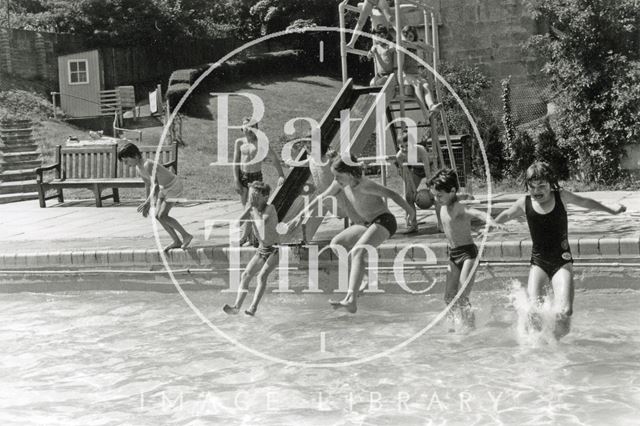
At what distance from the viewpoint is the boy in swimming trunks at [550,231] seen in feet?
20.8

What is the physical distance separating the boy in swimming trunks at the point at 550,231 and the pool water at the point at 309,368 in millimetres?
536

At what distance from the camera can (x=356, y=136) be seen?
9.98 metres

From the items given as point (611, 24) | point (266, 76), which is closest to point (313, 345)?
point (611, 24)

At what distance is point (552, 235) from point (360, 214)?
5.99 feet

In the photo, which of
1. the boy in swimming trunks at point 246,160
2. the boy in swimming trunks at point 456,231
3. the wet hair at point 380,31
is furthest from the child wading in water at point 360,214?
the wet hair at point 380,31

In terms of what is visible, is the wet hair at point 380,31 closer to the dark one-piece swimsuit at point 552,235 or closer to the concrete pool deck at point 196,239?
the concrete pool deck at point 196,239

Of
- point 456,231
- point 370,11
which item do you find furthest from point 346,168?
point 370,11

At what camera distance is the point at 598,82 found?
14.5 metres

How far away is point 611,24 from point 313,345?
9.76 metres

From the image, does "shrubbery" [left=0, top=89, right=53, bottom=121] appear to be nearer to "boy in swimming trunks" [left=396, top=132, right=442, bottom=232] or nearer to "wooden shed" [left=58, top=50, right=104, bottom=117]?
"wooden shed" [left=58, top=50, right=104, bottom=117]

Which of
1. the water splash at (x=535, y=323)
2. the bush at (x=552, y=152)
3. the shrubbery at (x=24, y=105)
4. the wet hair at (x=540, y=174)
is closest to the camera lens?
the wet hair at (x=540, y=174)

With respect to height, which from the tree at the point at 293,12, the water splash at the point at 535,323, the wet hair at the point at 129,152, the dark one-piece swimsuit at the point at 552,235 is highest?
the tree at the point at 293,12

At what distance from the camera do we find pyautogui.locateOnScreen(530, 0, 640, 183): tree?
46.5 ft

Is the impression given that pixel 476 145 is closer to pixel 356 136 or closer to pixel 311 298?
pixel 356 136
